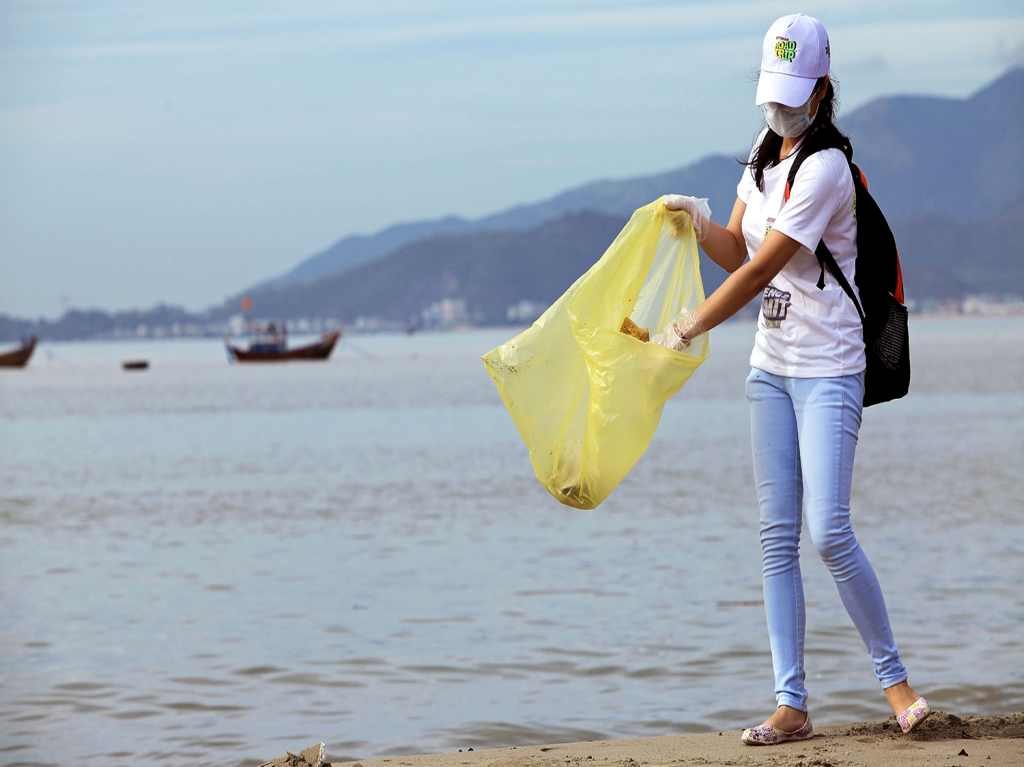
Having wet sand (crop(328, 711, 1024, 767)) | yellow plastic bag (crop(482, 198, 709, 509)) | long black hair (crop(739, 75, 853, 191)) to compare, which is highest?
long black hair (crop(739, 75, 853, 191))

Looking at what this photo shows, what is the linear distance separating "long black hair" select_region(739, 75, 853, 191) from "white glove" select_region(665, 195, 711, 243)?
0.77 ft

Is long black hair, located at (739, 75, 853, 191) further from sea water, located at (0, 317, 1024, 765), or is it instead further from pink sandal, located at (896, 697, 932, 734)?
sea water, located at (0, 317, 1024, 765)

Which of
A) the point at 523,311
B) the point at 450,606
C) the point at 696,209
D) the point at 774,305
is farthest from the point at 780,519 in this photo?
the point at 523,311

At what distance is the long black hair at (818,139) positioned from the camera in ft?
13.3

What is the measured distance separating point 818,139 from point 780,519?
1.02 m

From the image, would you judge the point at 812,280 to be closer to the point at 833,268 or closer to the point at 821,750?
the point at 833,268

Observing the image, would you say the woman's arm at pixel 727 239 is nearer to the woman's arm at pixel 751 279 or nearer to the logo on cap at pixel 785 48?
the woman's arm at pixel 751 279

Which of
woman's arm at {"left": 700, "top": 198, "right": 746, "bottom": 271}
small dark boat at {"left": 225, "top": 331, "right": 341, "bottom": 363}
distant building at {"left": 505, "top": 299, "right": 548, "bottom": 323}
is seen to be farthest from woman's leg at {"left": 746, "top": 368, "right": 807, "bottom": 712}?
distant building at {"left": 505, "top": 299, "right": 548, "bottom": 323}

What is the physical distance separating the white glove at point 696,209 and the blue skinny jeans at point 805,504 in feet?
1.44

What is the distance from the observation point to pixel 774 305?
411 centimetres

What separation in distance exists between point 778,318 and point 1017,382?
37.3m

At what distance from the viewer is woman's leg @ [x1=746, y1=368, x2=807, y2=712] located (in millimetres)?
4172

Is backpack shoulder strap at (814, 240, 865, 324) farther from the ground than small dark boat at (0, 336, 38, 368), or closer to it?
closer to it

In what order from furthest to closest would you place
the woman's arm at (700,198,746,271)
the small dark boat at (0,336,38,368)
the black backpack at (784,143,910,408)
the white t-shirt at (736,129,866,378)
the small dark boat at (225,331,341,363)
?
the small dark boat at (0,336,38,368) → the small dark boat at (225,331,341,363) → the woman's arm at (700,198,746,271) → the black backpack at (784,143,910,408) → the white t-shirt at (736,129,866,378)
